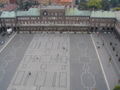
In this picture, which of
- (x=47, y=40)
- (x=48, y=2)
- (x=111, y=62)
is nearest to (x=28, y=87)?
(x=111, y=62)

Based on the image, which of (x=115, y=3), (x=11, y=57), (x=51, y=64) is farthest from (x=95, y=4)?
(x=11, y=57)

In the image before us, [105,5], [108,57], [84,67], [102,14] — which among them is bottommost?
[84,67]

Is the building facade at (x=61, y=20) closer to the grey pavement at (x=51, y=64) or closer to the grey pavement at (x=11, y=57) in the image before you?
the grey pavement at (x=51, y=64)

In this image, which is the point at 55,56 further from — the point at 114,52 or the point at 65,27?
the point at 65,27

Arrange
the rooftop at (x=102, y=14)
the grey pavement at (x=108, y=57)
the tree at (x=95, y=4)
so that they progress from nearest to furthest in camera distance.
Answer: the grey pavement at (x=108, y=57)
the rooftop at (x=102, y=14)
the tree at (x=95, y=4)

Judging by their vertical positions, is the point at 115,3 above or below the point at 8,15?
above

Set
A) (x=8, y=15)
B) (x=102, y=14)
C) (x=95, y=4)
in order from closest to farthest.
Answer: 1. (x=102, y=14)
2. (x=8, y=15)
3. (x=95, y=4)

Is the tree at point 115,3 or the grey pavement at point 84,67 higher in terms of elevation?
the tree at point 115,3

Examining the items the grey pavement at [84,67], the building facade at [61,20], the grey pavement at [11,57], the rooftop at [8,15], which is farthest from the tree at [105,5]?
the grey pavement at [11,57]

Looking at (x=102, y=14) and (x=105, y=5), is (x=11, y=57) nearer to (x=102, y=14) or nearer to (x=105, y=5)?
(x=102, y=14)

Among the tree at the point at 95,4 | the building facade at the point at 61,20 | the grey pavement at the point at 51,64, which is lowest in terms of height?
the grey pavement at the point at 51,64

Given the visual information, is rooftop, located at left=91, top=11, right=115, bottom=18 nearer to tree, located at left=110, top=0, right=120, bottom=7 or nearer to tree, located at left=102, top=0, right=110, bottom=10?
tree, located at left=102, top=0, right=110, bottom=10
